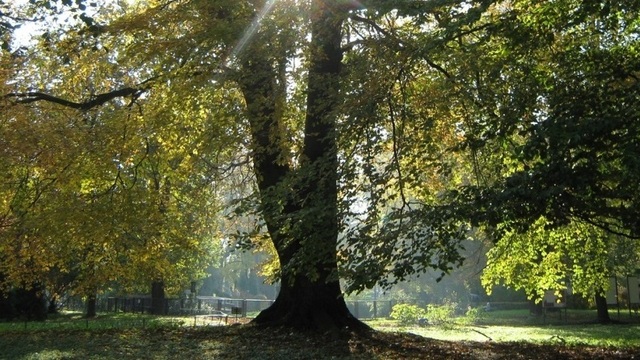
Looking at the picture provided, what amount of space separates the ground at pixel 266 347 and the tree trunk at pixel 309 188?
82 centimetres

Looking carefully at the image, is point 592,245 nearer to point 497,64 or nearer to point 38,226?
point 497,64

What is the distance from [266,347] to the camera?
460 inches

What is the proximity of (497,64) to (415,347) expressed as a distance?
18.3ft

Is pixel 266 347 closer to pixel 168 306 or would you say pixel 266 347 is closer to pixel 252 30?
pixel 252 30

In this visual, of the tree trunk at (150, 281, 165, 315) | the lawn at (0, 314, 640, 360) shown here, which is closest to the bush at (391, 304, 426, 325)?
the lawn at (0, 314, 640, 360)

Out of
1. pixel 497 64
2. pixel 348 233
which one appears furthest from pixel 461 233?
pixel 497 64

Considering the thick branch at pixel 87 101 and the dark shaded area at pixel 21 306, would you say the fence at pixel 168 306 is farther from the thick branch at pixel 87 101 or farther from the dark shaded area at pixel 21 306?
the thick branch at pixel 87 101

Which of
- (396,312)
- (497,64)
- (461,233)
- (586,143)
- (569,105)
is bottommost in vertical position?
(396,312)

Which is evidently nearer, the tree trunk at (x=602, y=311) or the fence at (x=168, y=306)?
the tree trunk at (x=602, y=311)

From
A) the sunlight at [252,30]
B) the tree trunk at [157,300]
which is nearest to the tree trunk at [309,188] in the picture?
the sunlight at [252,30]

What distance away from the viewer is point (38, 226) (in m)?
15.7

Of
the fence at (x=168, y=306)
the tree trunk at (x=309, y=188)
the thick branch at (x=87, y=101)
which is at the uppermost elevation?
the thick branch at (x=87, y=101)

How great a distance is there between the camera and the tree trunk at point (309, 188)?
913cm

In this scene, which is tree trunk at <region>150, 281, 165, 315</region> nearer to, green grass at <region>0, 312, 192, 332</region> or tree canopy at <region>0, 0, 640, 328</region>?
green grass at <region>0, 312, 192, 332</region>
